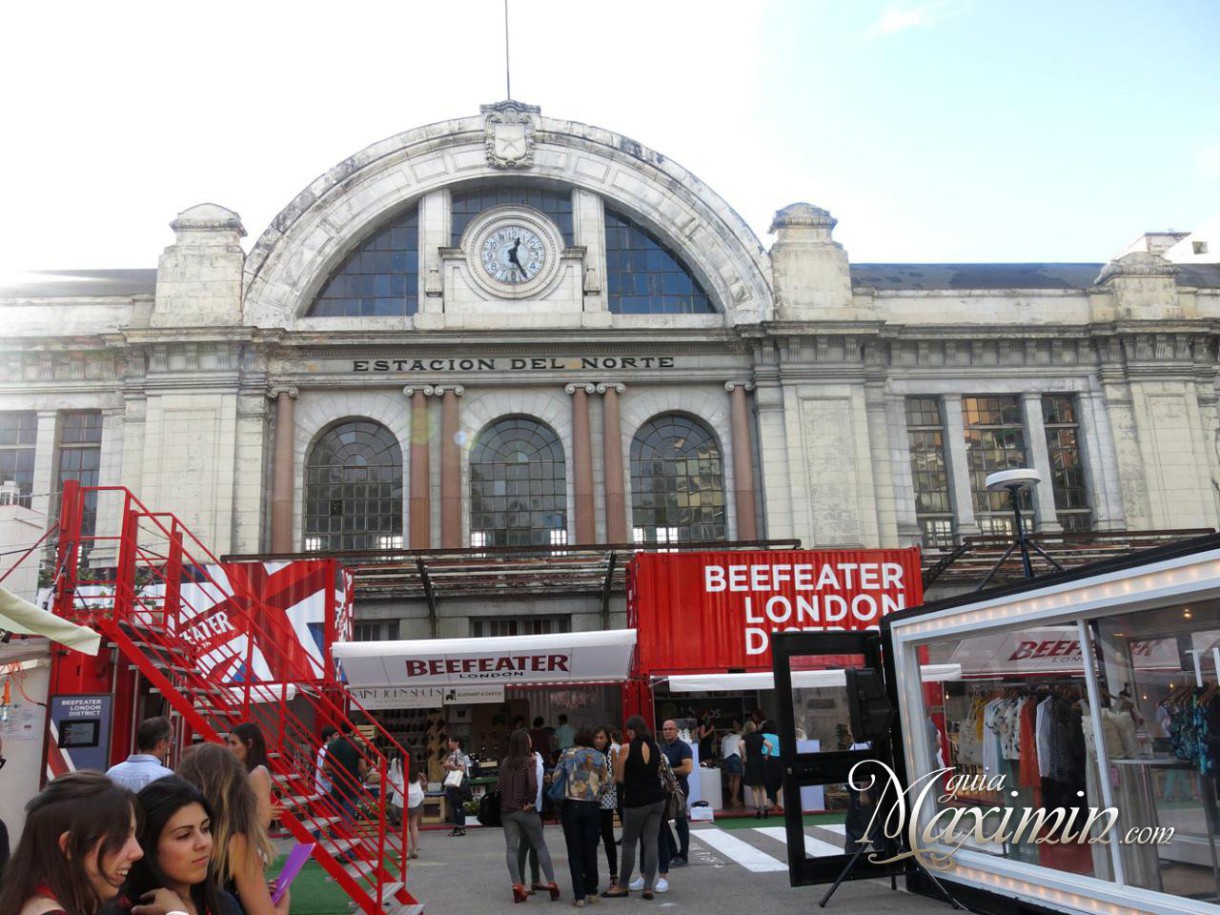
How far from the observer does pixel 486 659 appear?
1852cm

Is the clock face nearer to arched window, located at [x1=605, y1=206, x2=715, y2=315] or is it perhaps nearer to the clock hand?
the clock hand

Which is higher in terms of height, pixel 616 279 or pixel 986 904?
pixel 616 279

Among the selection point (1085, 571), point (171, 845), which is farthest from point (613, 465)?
point (171, 845)

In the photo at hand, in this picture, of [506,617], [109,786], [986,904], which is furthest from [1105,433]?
[109,786]

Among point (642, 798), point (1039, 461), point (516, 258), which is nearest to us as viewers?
point (642, 798)

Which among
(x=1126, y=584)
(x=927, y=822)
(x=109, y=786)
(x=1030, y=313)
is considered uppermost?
(x=1030, y=313)

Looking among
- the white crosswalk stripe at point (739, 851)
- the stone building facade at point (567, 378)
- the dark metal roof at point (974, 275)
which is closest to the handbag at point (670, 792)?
the white crosswalk stripe at point (739, 851)

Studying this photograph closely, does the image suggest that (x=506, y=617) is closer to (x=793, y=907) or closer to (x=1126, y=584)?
(x=793, y=907)

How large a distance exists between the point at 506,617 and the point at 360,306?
8843 millimetres

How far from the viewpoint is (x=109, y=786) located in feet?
12.0

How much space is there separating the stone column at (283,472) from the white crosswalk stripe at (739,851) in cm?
1271

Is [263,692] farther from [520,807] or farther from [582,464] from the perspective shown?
[582,464]

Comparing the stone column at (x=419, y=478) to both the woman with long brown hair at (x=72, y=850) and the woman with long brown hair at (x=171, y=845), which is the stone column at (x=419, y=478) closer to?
the woman with long brown hair at (x=171, y=845)

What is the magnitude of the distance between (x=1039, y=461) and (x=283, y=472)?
18659 millimetres
